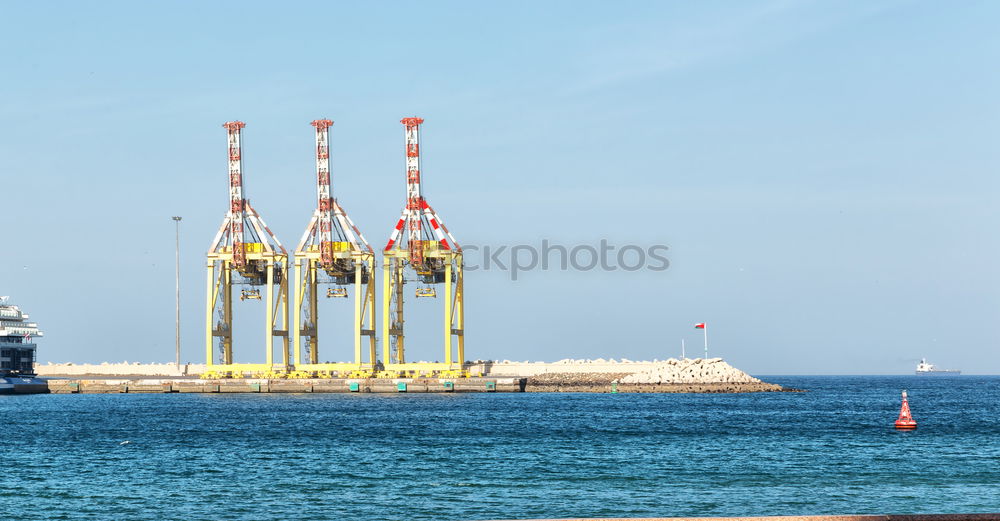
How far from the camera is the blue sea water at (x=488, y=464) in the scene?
112 feet

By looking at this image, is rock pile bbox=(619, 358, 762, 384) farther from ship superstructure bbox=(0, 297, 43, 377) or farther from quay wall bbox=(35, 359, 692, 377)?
ship superstructure bbox=(0, 297, 43, 377)

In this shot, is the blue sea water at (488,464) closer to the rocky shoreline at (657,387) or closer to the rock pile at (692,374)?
the rocky shoreline at (657,387)

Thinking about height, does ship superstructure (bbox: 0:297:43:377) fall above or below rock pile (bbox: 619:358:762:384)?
above

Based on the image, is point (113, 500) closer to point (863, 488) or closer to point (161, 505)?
point (161, 505)

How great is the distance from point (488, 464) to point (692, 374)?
8205 cm

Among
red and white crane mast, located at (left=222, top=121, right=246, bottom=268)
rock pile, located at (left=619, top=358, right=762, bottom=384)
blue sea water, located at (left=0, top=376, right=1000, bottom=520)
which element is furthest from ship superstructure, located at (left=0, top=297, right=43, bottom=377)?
rock pile, located at (left=619, top=358, right=762, bottom=384)

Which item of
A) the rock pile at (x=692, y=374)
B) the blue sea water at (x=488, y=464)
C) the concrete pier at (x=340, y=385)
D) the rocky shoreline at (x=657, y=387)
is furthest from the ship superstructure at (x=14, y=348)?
the rock pile at (x=692, y=374)

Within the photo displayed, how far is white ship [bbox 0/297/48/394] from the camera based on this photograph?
117 metres

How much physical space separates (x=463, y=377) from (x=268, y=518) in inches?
3378

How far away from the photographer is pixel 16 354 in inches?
4975

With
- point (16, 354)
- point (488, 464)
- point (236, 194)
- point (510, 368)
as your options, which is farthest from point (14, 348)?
point (488, 464)

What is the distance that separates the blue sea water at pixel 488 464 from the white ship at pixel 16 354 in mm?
38088

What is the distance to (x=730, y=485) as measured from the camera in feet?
126

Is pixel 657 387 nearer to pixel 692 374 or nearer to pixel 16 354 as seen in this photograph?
pixel 692 374
